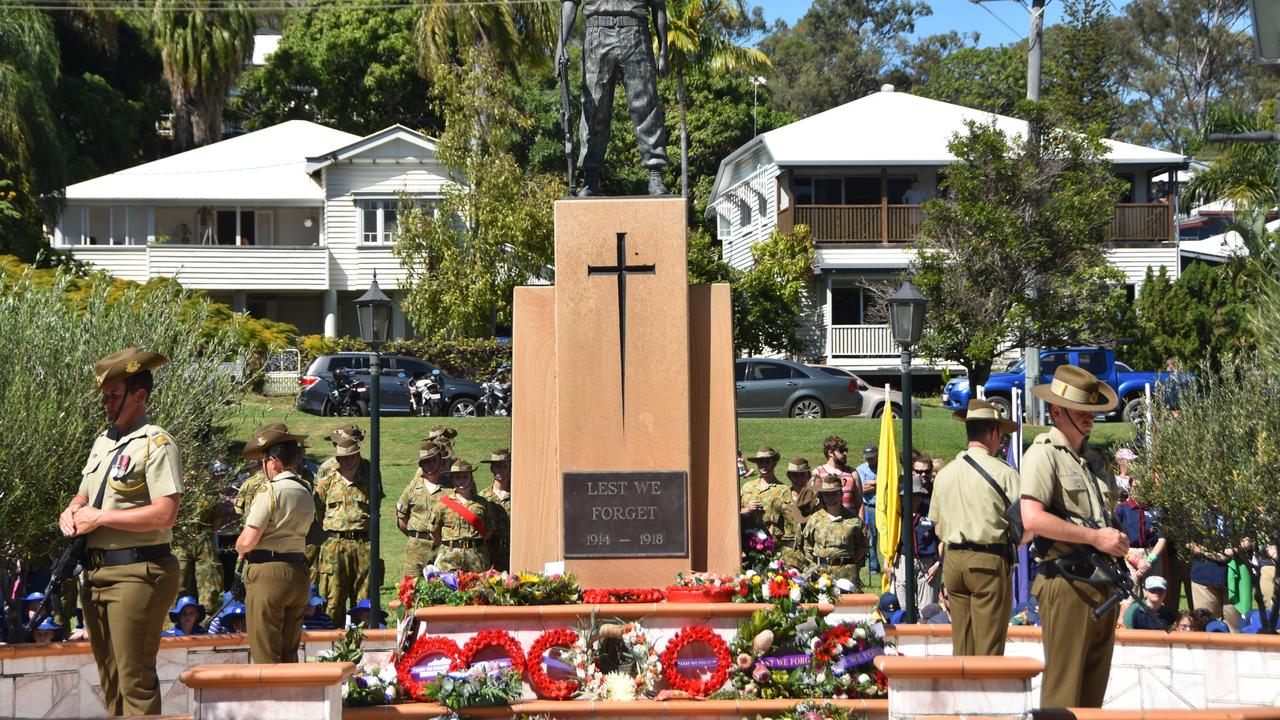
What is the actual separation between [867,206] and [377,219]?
46.8ft

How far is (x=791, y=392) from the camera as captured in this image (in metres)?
29.8

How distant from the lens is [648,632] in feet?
31.0

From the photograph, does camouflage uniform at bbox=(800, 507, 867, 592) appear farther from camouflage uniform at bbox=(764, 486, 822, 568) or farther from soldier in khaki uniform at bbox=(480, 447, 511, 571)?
soldier in khaki uniform at bbox=(480, 447, 511, 571)

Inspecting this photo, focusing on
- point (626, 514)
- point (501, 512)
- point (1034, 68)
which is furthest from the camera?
point (1034, 68)

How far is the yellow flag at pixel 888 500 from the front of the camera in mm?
14242

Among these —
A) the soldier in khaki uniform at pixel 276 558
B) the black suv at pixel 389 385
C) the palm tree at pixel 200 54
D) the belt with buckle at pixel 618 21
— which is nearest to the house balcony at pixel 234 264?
the palm tree at pixel 200 54

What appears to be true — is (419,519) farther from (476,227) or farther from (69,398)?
(476,227)

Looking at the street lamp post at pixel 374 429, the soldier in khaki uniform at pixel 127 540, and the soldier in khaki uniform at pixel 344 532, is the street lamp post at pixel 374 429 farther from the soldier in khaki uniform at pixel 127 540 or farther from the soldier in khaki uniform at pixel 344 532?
the soldier in khaki uniform at pixel 127 540

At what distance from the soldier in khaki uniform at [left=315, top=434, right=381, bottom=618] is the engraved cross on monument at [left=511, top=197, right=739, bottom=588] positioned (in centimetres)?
350

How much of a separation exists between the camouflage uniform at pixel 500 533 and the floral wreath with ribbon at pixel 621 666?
10.5ft

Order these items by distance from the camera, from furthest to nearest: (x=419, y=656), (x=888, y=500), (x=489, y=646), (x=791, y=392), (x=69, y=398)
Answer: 1. (x=791, y=392)
2. (x=888, y=500)
3. (x=69, y=398)
4. (x=489, y=646)
5. (x=419, y=656)

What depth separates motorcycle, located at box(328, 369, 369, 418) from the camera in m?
29.1

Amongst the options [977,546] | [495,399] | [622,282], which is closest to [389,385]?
[495,399]

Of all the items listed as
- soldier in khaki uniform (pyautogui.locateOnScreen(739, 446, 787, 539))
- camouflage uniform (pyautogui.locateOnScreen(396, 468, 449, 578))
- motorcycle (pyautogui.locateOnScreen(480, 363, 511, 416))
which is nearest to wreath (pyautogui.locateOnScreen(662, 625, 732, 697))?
camouflage uniform (pyautogui.locateOnScreen(396, 468, 449, 578))
